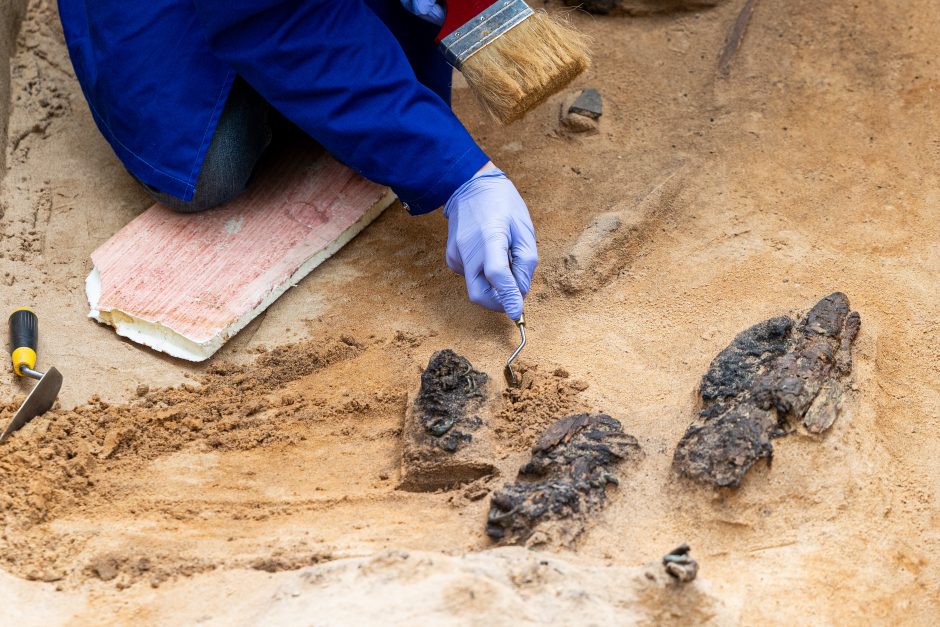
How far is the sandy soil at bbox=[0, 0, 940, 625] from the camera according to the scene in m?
1.78

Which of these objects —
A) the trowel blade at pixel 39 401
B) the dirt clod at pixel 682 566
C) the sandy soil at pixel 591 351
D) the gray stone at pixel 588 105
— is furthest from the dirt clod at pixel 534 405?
the gray stone at pixel 588 105

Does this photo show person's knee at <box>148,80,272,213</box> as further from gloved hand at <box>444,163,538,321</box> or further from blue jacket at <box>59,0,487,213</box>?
gloved hand at <box>444,163,538,321</box>

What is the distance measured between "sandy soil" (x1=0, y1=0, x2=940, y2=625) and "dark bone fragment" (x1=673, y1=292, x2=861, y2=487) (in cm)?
5

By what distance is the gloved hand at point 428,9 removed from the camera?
2.49m

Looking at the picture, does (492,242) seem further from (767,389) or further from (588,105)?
(588,105)

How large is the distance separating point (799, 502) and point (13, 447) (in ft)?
5.79

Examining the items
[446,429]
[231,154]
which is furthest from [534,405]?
[231,154]

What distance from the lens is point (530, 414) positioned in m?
2.14

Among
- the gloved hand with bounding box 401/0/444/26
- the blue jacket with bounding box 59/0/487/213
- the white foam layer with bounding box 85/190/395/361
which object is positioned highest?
the gloved hand with bounding box 401/0/444/26

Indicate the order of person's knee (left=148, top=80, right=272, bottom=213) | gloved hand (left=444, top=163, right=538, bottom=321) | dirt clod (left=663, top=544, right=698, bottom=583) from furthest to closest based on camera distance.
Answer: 1. person's knee (left=148, top=80, right=272, bottom=213)
2. gloved hand (left=444, top=163, right=538, bottom=321)
3. dirt clod (left=663, top=544, right=698, bottom=583)

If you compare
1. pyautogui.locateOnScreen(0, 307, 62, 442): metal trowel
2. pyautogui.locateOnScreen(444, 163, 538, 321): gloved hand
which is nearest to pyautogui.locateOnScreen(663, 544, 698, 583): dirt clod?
pyautogui.locateOnScreen(444, 163, 538, 321): gloved hand

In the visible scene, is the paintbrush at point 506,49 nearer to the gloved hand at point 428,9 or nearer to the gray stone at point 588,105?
the gloved hand at point 428,9

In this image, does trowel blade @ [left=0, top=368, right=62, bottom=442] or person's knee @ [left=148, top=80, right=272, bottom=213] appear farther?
person's knee @ [left=148, top=80, right=272, bottom=213]

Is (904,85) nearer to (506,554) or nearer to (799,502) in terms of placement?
(799,502)
